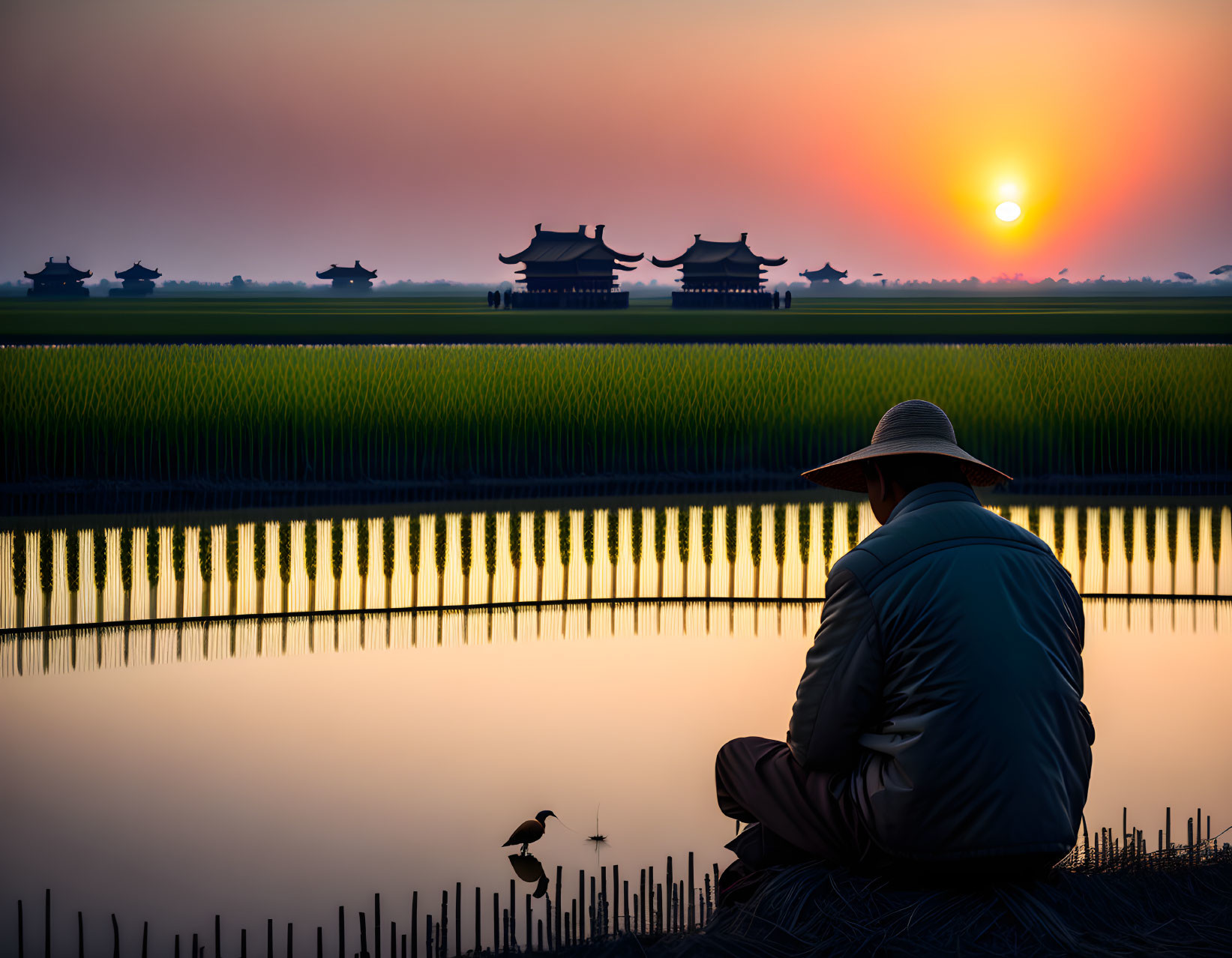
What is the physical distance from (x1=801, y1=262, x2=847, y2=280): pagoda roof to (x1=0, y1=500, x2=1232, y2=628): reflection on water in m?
136

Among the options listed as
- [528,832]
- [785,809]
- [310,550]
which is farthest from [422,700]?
[310,550]

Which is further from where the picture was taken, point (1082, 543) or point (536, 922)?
point (1082, 543)

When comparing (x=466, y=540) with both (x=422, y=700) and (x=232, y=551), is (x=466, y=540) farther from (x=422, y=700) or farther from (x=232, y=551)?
(x=422, y=700)

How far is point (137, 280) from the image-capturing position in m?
124

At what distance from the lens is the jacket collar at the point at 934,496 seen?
8.47 feet

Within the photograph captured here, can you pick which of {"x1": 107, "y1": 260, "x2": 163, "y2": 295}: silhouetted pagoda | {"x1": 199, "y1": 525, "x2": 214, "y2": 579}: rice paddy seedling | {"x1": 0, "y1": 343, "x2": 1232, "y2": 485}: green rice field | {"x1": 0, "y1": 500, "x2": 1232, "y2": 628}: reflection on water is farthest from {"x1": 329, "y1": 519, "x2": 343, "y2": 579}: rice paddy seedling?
{"x1": 107, "y1": 260, "x2": 163, "y2": 295}: silhouetted pagoda

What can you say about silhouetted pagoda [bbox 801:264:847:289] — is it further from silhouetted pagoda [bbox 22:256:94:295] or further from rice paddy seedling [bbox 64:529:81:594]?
rice paddy seedling [bbox 64:529:81:594]

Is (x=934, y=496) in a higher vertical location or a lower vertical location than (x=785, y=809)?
higher

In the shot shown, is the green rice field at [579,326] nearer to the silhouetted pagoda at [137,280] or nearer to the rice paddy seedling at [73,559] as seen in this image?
the rice paddy seedling at [73,559]

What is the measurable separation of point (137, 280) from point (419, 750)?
426ft

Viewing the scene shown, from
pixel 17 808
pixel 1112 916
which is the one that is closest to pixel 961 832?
pixel 1112 916

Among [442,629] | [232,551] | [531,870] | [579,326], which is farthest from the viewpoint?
[579,326]

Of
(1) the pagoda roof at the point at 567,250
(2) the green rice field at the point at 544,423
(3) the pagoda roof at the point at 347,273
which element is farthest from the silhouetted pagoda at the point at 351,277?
(2) the green rice field at the point at 544,423

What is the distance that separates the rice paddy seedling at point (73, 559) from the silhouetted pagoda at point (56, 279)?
86.2 m
